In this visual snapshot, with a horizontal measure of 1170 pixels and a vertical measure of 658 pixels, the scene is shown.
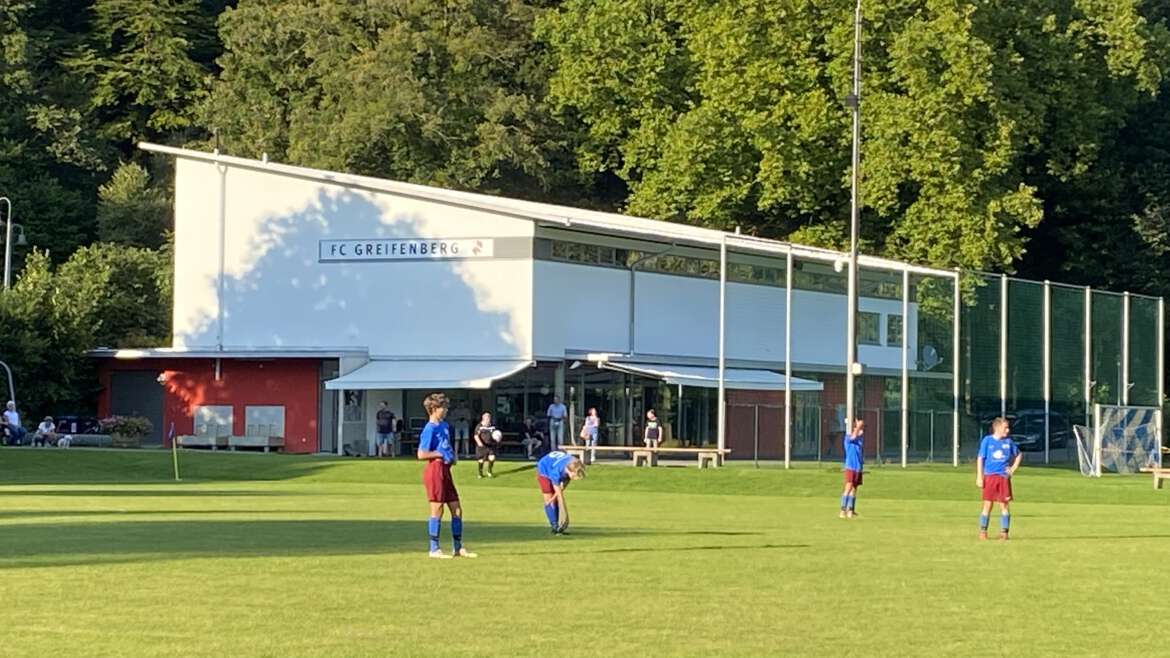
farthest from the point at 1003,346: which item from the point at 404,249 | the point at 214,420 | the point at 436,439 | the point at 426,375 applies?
the point at 436,439

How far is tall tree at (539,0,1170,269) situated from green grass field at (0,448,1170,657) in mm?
27988

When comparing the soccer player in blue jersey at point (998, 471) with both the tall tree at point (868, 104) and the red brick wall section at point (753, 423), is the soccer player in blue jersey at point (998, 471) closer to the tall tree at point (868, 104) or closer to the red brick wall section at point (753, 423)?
the red brick wall section at point (753, 423)

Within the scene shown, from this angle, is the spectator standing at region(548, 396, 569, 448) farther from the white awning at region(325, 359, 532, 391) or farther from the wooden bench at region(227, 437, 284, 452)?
the wooden bench at region(227, 437, 284, 452)

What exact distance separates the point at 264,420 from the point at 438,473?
116 ft

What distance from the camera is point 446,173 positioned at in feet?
228

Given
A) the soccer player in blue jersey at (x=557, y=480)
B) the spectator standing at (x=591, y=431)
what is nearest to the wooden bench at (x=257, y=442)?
the spectator standing at (x=591, y=431)

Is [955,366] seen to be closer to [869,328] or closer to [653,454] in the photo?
[653,454]

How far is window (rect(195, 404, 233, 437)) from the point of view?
55.3m

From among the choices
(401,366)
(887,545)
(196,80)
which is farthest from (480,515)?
(196,80)

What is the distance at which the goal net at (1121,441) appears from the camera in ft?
169

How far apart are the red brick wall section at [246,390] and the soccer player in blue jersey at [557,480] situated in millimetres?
30885

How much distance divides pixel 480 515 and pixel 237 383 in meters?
27.4

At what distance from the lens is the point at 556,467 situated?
24.2m

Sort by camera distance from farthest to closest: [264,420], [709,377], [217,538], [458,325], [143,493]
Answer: [264,420] < [458,325] < [709,377] < [143,493] < [217,538]
